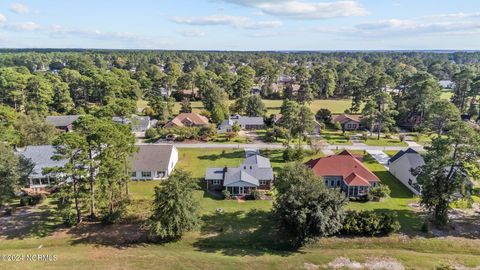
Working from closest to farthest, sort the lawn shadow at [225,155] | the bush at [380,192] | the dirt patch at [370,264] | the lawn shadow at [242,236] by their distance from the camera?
1. the dirt patch at [370,264]
2. the lawn shadow at [242,236]
3. the bush at [380,192]
4. the lawn shadow at [225,155]

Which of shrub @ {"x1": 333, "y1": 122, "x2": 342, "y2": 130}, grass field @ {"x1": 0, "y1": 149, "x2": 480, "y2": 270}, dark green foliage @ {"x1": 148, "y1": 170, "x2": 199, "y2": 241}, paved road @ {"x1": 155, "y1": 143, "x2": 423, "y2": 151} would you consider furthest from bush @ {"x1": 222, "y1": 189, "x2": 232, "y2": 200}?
shrub @ {"x1": 333, "y1": 122, "x2": 342, "y2": 130}

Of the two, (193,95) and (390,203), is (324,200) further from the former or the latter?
(193,95)

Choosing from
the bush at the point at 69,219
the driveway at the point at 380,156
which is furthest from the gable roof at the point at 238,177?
the driveway at the point at 380,156

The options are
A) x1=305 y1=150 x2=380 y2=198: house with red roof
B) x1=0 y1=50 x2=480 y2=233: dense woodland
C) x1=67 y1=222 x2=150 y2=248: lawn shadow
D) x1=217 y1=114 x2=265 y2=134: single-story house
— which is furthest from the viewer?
x1=217 y1=114 x2=265 y2=134: single-story house

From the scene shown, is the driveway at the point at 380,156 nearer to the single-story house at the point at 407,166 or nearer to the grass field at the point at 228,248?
the single-story house at the point at 407,166

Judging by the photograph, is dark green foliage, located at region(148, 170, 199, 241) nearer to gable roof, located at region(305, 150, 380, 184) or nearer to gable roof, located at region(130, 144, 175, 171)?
gable roof, located at region(130, 144, 175, 171)

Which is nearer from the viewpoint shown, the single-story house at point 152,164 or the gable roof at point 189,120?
the single-story house at point 152,164

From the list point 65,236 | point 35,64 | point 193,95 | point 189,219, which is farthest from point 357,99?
point 35,64
